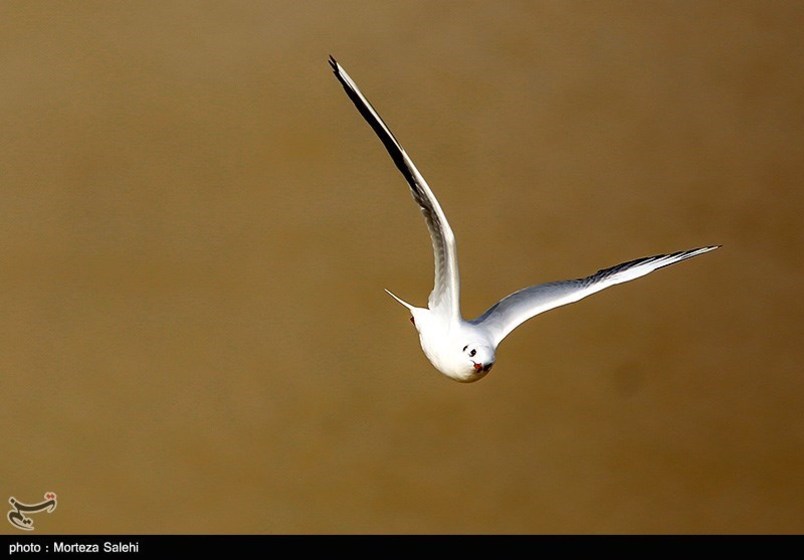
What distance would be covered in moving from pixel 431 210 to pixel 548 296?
1.52 feet

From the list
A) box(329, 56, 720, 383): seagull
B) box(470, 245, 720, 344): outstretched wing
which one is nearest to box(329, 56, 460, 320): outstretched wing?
box(329, 56, 720, 383): seagull

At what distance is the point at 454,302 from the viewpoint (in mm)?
2203

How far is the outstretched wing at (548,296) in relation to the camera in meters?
2.36

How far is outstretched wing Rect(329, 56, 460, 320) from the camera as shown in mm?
1976

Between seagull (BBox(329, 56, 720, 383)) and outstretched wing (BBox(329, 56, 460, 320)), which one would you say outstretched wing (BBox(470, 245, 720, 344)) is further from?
outstretched wing (BBox(329, 56, 460, 320))

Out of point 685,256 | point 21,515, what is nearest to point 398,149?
point 685,256

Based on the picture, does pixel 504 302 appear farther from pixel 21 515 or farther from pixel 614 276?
pixel 21 515

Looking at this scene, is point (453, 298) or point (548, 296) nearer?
point (453, 298)

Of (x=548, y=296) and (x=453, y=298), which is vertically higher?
(x=548, y=296)

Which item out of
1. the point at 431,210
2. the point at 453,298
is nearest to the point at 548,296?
the point at 453,298

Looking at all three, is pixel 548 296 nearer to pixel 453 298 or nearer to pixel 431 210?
pixel 453 298

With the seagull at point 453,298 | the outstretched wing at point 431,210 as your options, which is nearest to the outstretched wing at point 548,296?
the seagull at point 453,298

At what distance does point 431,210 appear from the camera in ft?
6.75

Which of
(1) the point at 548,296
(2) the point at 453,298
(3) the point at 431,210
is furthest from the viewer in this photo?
(1) the point at 548,296
